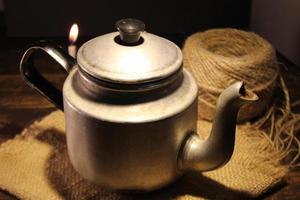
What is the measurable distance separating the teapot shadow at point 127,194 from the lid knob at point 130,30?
9.9 inches

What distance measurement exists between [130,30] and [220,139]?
0.67 feet

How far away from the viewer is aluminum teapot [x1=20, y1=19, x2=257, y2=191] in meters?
0.63

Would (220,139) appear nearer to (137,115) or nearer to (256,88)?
(137,115)

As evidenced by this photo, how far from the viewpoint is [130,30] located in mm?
655

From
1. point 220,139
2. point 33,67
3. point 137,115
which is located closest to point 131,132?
point 137,115

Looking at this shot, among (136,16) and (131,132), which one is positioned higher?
(131,132)

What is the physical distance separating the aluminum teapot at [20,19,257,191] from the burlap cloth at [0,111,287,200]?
6cm

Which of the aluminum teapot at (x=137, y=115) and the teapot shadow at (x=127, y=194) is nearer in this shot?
the aluminum teapot at (x=137, y=115)

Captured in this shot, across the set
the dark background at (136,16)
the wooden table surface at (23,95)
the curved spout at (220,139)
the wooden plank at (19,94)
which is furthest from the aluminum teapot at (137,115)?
the dark background at (136,16)

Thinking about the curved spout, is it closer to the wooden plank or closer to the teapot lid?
the teapot lid

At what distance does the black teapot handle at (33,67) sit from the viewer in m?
0.75

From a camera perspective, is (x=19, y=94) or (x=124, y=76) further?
(x=19, y=94)

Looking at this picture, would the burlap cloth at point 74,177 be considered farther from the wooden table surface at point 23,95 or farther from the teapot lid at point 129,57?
the teapot lid at point 129,57

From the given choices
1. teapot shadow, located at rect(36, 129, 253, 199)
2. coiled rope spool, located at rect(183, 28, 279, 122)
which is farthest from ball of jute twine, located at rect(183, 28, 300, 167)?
teapot shadow, located at rect(36, 129, 253, 199)
